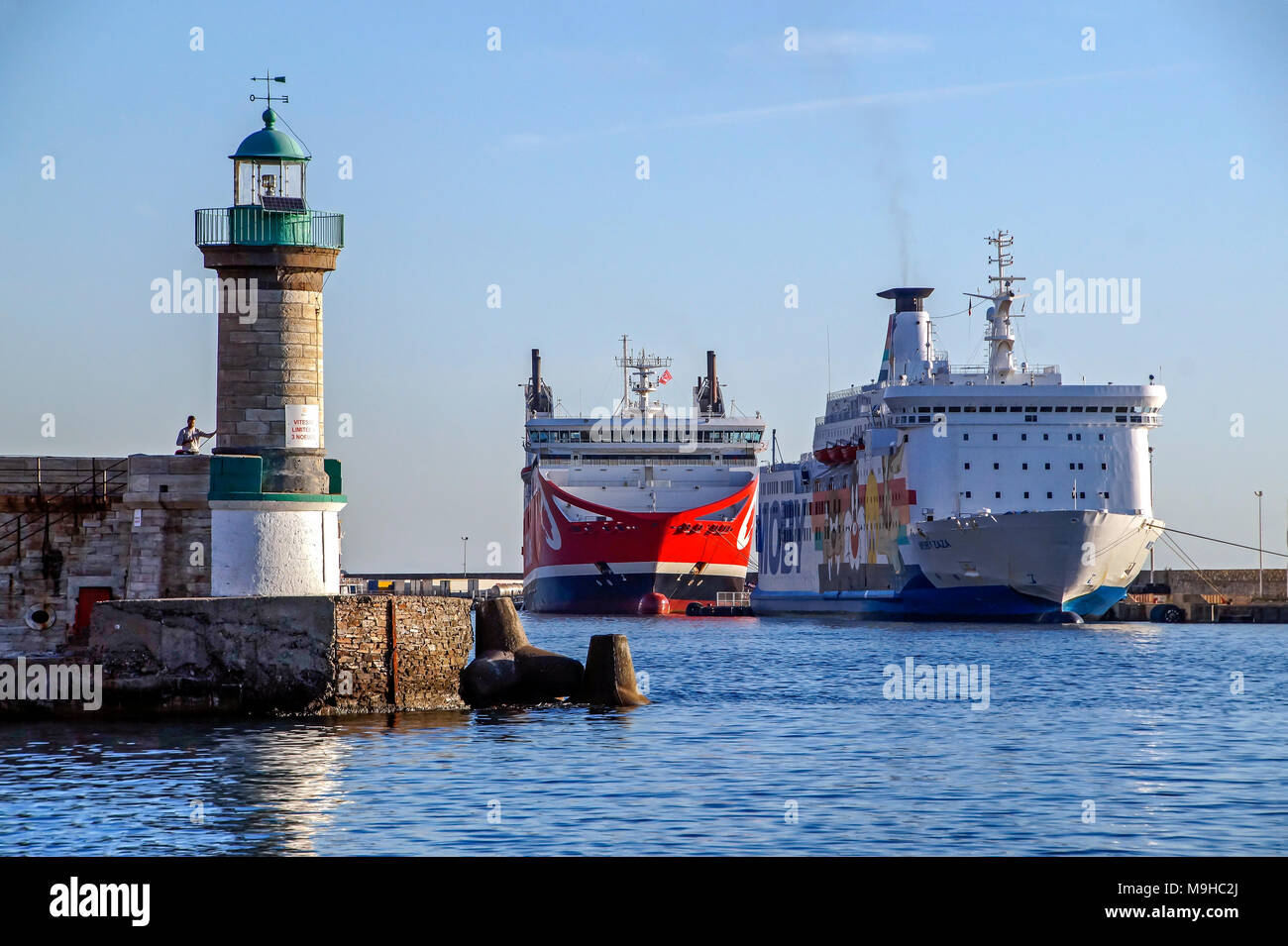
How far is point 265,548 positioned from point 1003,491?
Result: 4152cm

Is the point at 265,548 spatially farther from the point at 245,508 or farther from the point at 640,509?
the point at 640,509

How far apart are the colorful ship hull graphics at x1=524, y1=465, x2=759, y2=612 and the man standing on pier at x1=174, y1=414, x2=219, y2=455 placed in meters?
51.3

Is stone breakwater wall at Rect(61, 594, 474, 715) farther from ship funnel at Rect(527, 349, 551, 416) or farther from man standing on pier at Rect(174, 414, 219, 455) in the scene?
ship funnel at Rect(527, 349, 551, 416)

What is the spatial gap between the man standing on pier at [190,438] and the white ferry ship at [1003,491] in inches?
1463

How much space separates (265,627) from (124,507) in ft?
10.8

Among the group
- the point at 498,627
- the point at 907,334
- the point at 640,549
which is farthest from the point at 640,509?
the point at 498,627

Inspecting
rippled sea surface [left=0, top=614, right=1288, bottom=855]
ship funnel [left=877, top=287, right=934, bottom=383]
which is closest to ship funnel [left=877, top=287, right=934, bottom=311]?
ship funnel [left=877, top=287, right=934, bottom=383]

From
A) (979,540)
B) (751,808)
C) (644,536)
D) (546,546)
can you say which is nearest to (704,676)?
(751,808)

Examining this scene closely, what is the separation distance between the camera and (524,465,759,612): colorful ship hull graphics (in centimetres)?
7569

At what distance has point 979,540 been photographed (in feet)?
191

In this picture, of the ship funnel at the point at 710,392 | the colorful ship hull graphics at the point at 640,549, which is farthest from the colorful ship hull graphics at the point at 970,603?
the ship funnel at the point at 710,392

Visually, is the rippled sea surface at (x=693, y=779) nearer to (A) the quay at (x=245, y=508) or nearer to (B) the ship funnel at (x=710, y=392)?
(A) the quay at (x=245, y=508)

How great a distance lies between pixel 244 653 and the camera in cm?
2230

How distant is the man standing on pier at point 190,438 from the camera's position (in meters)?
24.4
